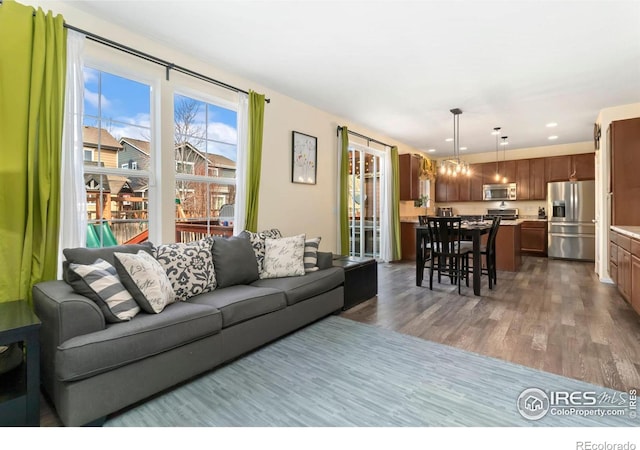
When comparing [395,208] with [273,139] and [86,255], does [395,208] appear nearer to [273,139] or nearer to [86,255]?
[273,139]

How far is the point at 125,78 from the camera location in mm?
2893

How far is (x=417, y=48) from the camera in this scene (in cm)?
306

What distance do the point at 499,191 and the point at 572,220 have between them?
1.63 meters

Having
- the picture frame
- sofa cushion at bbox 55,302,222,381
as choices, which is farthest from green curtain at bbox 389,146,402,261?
sofa cushion at bbox 55,302,222,381

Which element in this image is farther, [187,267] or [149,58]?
[149,58]

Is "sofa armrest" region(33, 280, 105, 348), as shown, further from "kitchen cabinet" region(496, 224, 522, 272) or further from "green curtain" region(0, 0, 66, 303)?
"kitchen cabinet" region(496, 224, 522, 272)

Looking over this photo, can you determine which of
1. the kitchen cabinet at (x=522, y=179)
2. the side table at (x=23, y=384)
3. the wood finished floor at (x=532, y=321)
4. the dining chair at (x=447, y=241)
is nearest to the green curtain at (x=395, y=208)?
the wood finished floor at (x=532, y=321)

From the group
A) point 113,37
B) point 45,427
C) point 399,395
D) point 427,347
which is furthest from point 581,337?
point 113,37

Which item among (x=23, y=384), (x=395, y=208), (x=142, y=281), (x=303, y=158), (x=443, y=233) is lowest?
(x=23, y=384)

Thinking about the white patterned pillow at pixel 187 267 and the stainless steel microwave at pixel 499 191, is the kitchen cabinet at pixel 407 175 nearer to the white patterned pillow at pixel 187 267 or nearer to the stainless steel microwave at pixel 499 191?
the stainless steel microwave at pixel 499 191

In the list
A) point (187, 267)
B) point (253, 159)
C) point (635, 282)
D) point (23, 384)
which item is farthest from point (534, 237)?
point (23, 384)

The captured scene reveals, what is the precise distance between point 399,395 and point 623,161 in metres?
4.60

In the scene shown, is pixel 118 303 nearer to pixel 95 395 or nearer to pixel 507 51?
pixel 95 395

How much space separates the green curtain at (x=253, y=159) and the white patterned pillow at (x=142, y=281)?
1574mm
